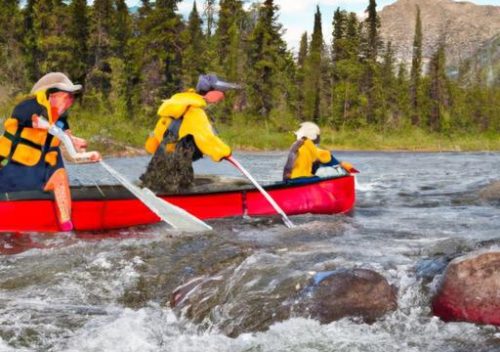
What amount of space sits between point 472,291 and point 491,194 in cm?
927

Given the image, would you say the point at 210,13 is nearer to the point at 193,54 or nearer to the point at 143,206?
the point at 193,54

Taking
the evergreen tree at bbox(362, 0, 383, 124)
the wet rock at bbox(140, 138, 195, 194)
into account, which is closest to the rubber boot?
the wet rock at bbox(140, 138, 195, 194)

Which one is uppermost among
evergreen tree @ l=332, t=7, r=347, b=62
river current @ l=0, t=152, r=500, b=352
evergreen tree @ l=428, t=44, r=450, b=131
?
evergreen tree @ l=332, t=7, r=347, b=62

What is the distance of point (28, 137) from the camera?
8.16 meters

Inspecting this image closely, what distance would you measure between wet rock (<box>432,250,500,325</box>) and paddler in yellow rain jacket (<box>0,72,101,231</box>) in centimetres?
452

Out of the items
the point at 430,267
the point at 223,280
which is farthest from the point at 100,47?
the point at 430,267

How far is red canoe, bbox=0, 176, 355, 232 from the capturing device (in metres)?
8.21

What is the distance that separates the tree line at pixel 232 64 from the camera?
49.6 meters

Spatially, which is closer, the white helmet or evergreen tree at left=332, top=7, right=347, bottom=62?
the white helmet

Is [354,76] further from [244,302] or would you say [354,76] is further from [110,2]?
[244,302]

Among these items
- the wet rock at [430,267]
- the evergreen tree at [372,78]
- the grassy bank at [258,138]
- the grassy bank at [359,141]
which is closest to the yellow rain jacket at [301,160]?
the wet rock at [430,267]

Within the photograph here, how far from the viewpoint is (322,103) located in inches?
2574

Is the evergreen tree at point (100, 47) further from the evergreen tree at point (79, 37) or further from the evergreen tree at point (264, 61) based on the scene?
the evergreen tree at point (264, 61)

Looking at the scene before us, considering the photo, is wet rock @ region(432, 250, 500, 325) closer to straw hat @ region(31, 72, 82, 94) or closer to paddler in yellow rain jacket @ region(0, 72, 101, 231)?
paddler in yellow rain jacket @ region(0, 72, 101, 231)
